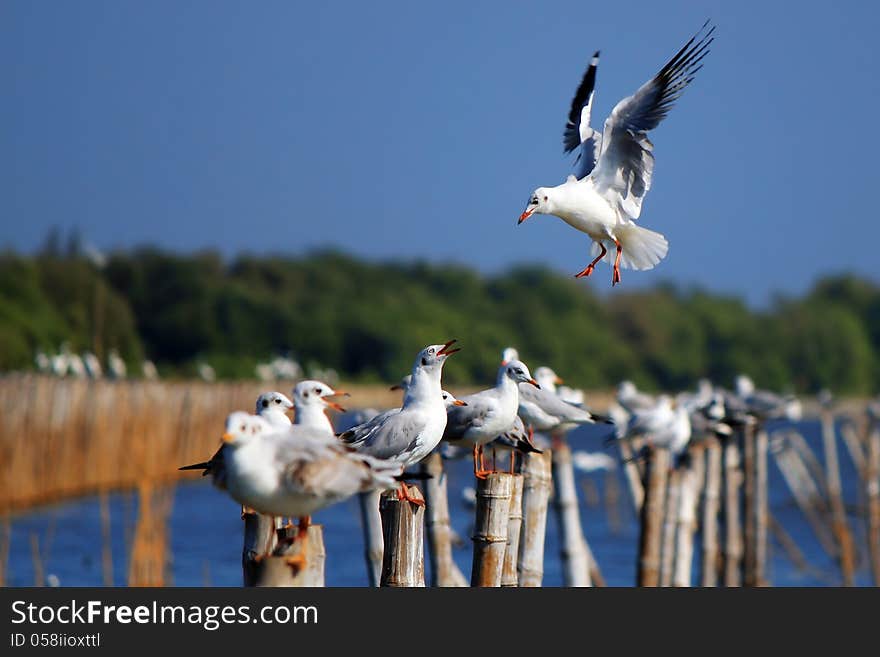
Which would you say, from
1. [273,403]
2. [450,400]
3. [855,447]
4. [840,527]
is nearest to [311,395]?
[273,403]

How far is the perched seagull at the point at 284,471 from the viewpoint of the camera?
406 centimetres

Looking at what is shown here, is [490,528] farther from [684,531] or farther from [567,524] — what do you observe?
[684,531]

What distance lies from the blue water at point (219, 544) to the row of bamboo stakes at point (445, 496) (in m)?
0.44

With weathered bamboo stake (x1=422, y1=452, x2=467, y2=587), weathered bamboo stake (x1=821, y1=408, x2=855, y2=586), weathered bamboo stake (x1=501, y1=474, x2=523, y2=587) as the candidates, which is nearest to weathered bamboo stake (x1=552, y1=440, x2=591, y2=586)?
weathered bamboo stake (x1=422, y1=452, x2=467, y2=587)

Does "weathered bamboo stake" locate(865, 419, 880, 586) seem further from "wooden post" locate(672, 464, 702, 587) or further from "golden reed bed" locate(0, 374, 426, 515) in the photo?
"golden reed bed" locate(0, 374, 426, 515)

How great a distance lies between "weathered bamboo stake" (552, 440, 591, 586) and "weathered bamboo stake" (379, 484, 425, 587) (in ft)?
10.5

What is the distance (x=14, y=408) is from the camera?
16984 mm

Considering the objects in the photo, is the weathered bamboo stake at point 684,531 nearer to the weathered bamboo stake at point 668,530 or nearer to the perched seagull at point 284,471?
the weathered bamboo stake at point 668,530

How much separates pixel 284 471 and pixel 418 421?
1426mm

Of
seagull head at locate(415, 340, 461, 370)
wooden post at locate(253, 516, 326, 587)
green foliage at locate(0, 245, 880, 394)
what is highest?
green foliage at locate(0, 245, 880, 394)

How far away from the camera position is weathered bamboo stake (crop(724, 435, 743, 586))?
422 inches

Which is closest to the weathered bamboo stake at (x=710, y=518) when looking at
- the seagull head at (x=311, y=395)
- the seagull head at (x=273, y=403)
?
the seagull head at (x=311, y=395)

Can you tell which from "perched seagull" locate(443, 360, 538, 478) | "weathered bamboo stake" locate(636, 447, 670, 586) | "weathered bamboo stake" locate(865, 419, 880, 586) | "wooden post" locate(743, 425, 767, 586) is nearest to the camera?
"perched seagull" locate(443, 360, 538, 478)
